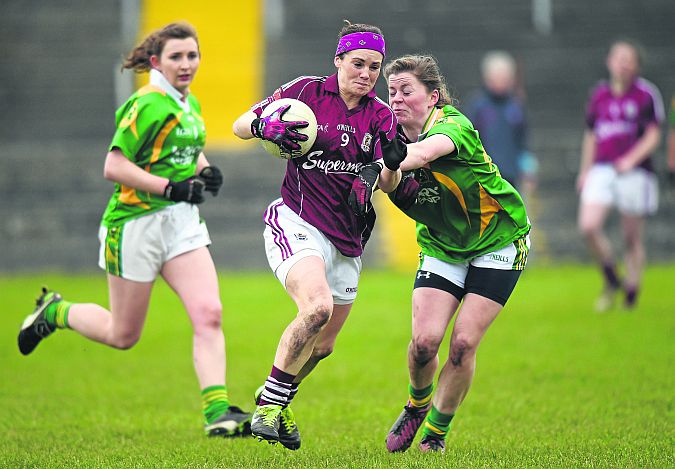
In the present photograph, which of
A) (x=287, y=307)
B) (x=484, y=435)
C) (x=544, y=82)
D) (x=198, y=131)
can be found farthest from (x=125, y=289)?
(x=544, y=82)

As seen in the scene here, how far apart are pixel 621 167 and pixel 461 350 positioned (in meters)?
6.17

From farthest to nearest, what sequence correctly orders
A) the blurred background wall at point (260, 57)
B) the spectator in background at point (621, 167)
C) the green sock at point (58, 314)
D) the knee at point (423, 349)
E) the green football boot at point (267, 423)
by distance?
the blurred background wall at point (260, 57) → the spectator in background at point (621, 167) → the green sock at point (58, 314) → the knee at point (423, 349) → the green football boot at point (267, 423)

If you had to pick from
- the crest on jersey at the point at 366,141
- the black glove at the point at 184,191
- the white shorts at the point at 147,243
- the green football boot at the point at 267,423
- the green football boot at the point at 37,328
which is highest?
the crest on jersey at the point at 366,141

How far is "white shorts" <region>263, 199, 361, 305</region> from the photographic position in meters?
5.54

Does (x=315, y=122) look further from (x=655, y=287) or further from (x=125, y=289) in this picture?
(x=655, y=287)

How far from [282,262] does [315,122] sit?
29.3 inches

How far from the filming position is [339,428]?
21.5ft

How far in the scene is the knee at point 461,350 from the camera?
5.66 m

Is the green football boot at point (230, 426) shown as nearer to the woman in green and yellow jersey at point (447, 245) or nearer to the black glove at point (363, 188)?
the woman in green and yellow jersey at point (447, 245)

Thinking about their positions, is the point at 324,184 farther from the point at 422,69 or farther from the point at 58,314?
the point at 58,314

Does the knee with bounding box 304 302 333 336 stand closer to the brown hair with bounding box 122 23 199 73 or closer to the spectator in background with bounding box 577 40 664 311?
the brown hair with bounding box 122 23 199 73

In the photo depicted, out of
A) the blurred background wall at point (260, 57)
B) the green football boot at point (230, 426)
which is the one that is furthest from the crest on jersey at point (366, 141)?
the blurred background wall at point (260, 57)

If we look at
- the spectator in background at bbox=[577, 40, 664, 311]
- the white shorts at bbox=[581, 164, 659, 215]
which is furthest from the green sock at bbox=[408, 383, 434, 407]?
the white shorts at bbox=[581, 164, 659, 215]

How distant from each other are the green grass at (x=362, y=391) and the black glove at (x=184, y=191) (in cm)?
141
